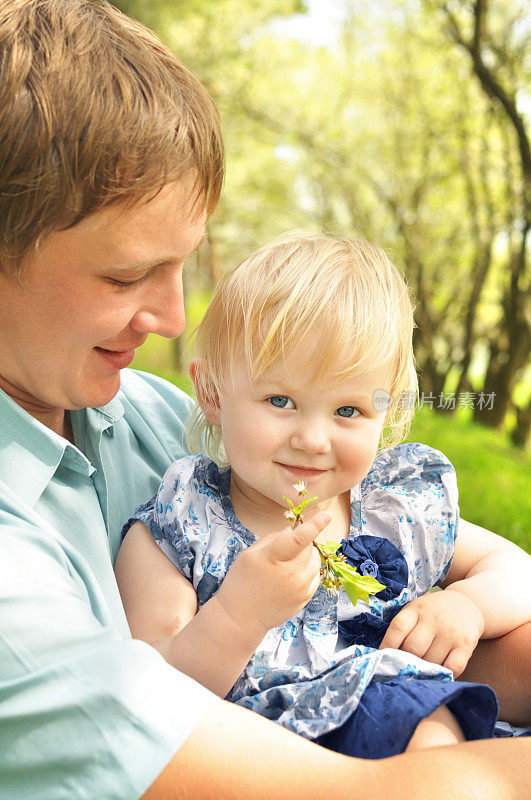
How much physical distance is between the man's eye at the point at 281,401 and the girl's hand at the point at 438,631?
54 centimetres

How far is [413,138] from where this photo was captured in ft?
47.4

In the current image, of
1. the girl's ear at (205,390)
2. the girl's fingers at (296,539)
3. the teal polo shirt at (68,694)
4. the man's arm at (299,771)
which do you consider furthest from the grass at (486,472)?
the man's arm at (299,771)

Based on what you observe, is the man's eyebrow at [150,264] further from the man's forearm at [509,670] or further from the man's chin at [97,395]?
the man's forearm at [509,670]

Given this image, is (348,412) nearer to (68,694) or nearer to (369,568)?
(369,568)

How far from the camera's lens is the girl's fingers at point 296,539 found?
1540 millimetres

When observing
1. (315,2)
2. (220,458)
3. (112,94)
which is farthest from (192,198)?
(315,2)

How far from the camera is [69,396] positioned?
5.97 feet

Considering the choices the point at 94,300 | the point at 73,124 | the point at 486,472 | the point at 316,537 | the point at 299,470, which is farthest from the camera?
the point at 486,472

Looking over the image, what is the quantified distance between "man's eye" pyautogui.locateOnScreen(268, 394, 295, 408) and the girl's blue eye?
0.37 ft

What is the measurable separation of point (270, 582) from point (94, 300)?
2.15 ft

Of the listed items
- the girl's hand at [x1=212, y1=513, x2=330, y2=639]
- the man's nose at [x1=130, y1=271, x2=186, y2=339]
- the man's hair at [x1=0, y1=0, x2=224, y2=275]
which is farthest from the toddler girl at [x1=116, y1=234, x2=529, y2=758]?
the man's hair at [x1=0, y1=0, x2=224, y2=275]

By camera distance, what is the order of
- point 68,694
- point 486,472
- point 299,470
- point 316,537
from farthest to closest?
point 486,472 < point 299,470 < point 316,537 < point 68,694

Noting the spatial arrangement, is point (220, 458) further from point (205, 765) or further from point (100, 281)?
point (205, 765)

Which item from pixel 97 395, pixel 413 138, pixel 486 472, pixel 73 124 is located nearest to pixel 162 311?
pixel 97 395
